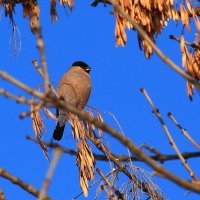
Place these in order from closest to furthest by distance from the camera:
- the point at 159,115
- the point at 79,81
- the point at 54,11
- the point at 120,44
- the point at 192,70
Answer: the point at 159,115
the point at 192,70
the point at 120,44
the point at 54,11
the point at 79,81

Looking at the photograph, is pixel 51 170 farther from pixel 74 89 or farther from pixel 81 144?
pixel 74 89

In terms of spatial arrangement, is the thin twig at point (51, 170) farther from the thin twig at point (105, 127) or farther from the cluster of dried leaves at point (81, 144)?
the cluster of dried leaves at point (81, 144)

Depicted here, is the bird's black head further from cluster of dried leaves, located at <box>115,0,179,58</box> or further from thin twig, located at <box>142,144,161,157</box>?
thin twig, located at <box>142,144,161,157</box>

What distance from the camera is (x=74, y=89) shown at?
6023 millimetres

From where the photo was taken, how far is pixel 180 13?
330 cm

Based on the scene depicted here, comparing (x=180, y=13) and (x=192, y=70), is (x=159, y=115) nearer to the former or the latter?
(x=192, y=70)

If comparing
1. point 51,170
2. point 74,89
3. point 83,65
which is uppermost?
point 83,65

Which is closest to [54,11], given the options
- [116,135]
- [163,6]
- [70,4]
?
[70,4]

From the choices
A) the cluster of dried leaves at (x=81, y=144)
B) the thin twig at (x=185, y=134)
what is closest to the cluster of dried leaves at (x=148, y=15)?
the cluster of dried leaves at (x=81, y=144)

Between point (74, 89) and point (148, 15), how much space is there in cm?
285

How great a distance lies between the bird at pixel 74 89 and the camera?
19.0 feet

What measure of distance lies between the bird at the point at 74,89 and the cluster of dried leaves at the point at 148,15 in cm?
233

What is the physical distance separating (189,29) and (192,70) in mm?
389

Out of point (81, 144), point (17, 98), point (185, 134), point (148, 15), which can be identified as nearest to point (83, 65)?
point (81, 144)
